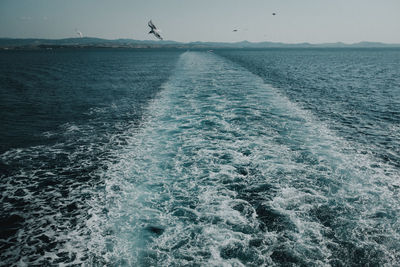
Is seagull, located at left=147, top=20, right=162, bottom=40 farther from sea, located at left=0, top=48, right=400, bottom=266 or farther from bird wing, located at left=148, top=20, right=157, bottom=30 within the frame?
sea, located at left=0, top=48, right=400, bottom=266

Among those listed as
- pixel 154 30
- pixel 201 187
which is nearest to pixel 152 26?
pixel 154 30

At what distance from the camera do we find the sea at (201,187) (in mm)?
7281

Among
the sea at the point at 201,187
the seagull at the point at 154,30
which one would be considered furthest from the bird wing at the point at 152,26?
the sea at the point at 201,187

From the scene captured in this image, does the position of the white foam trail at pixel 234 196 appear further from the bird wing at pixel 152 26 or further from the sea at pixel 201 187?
the bird wing at pixel 152 26

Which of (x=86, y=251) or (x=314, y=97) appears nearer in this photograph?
(x=86, y=251)

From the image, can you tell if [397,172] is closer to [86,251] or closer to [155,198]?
[155,198]

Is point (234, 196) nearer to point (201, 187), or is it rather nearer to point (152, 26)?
point (201, 187)

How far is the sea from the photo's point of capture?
728cm

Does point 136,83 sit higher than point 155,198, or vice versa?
point 136,83

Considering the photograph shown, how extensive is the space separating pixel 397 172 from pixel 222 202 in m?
8.59

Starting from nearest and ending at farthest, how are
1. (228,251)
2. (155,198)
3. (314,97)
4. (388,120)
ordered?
1. (228,251)
2. (155,198)
3. (388,120)
4. (314,97)

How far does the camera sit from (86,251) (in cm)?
729

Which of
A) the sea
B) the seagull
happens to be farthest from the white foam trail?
the seagull

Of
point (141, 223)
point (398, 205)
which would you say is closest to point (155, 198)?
point (141, 223)
